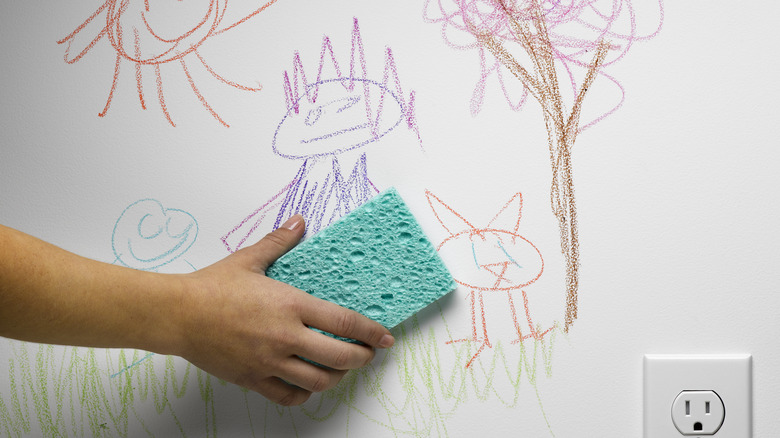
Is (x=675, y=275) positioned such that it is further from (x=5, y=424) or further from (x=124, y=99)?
(x=5, y=424)

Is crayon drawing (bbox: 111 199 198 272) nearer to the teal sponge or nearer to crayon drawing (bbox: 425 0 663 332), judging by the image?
the teal sponge

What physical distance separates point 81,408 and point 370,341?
0.36 metres

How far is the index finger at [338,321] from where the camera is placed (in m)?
0.60

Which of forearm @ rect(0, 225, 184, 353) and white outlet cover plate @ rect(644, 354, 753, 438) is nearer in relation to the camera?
forearm @ rect(0, 225, 184, 353)

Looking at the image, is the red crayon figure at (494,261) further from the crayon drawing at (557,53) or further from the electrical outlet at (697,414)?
the electrical outlet at (697,414)

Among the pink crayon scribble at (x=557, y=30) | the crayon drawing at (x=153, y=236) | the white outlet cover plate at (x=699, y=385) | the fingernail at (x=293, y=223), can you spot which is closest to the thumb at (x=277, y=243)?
the fingernail at (x=293, y=223)

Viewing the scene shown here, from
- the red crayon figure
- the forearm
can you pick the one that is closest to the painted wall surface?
the red crayon figure

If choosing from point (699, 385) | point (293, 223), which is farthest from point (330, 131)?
point (699, 385)

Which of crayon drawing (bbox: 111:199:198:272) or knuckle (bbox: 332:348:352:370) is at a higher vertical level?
crayon drawing (bbox: 111:199:198:272)

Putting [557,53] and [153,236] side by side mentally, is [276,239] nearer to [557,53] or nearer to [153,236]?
[153,236]

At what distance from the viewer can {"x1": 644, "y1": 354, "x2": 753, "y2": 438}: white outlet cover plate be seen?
644 millimetres

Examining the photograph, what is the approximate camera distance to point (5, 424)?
0.69 m

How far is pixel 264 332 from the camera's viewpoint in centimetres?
58

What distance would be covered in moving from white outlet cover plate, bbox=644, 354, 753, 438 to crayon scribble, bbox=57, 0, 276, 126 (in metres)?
0.57
